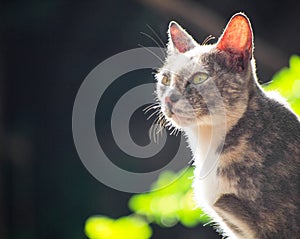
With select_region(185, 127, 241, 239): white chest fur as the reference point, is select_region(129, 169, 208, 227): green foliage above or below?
below

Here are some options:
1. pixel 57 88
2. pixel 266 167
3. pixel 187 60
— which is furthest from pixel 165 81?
pixel 57 88

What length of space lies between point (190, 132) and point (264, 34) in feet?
4.70

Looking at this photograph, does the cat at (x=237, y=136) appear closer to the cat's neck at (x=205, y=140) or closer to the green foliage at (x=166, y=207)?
the cat's neck at (x=205, y=140)

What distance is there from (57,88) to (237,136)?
171 centimetres

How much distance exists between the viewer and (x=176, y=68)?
0.83 m

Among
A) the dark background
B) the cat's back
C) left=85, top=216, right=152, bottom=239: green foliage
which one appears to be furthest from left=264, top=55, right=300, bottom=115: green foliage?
the dark background

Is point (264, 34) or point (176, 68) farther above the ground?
point (264, 34)

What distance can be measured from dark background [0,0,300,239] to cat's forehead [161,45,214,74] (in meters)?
1.33

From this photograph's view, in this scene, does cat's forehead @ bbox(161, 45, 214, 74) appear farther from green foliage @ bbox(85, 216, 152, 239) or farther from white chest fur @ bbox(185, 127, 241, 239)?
green foliage @ bbox(85, 216, 152, 239)

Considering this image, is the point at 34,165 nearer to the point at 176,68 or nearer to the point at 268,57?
the point at 268,57

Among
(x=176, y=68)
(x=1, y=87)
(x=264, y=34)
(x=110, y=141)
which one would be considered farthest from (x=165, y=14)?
(x=176, y=68)

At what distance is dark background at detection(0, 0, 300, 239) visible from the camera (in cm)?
221

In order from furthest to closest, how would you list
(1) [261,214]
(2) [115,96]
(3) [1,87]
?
(3) [1,87], (2) [115,96], (1) [261,214]

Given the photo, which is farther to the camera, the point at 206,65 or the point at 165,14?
the point at 165,14
